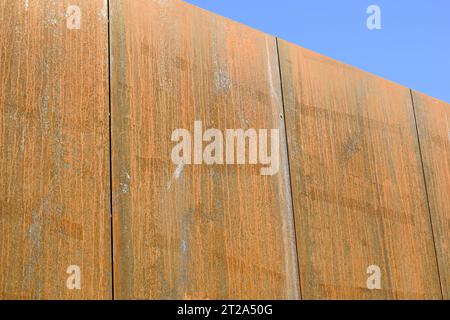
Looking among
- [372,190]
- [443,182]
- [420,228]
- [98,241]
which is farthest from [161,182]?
[443,182]

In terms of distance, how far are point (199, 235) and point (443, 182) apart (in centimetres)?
199

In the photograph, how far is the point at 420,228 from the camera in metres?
3.87

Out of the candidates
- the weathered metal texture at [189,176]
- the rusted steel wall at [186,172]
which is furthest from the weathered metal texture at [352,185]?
the weathered metal texture at [189,176]

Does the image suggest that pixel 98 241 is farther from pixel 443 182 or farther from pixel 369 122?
pixel 443 182

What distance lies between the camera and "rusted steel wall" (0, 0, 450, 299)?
2.58m

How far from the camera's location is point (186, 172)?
292 cm
